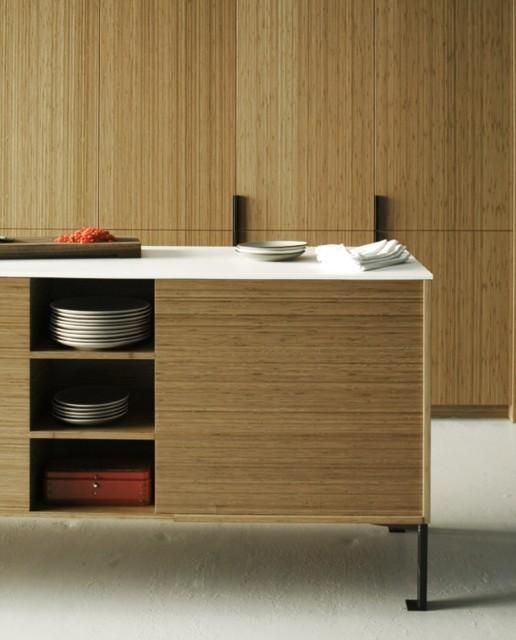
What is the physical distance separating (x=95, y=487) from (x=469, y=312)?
2.55 m

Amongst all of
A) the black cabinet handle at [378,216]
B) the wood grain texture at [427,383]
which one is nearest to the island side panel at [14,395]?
the wood grain texture at [427,383]

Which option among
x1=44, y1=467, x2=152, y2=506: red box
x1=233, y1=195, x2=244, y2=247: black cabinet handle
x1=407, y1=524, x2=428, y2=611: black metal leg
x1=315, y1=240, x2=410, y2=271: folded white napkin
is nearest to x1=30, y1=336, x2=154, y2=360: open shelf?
x1=44, y1=467, x2=152, y2=506: red box

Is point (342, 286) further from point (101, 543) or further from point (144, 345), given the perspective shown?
point (101, 543)

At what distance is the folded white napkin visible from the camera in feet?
10.0

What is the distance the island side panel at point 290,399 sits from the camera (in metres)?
3.01

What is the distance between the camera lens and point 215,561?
3447 millimetres

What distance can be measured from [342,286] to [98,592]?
1.13 metres

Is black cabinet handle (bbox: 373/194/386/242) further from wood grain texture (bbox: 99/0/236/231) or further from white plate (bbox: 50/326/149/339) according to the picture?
white plate (bbox: 50/326/149/339)

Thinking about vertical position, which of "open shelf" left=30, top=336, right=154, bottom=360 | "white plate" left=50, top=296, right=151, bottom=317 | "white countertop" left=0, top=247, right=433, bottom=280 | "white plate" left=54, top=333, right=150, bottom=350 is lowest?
"open shelf" left=30, top=336, right=154, bottom=360

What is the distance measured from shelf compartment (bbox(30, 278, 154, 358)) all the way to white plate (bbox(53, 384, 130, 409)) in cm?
15

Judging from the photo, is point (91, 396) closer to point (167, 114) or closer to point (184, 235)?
point (184, 235)

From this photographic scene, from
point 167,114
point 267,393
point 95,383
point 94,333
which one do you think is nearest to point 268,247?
point 267,393

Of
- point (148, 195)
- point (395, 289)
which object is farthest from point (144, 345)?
point (148, 195)

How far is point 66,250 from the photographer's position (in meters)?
3.27
